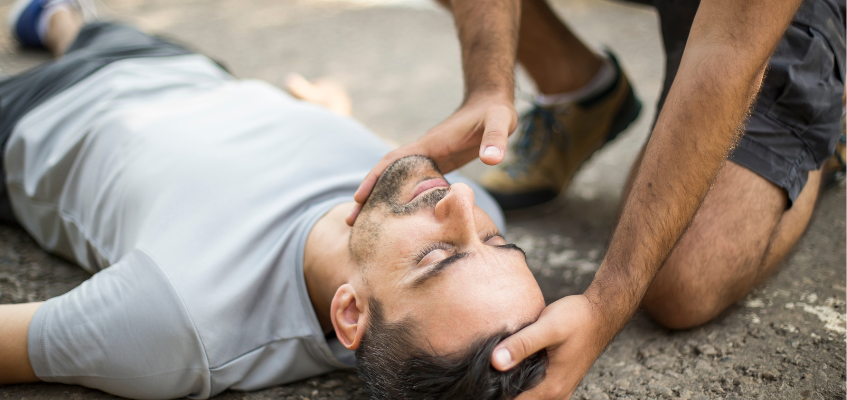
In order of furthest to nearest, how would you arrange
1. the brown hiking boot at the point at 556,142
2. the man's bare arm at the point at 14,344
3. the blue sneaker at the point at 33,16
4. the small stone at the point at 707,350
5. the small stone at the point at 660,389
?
the blue sneaker at the point at 33,16
the brown hiking boot at the point at 556,142
the small stone at the point at 707,350
the small stone at the point at 660,389
the man's bare arm at the point at 14,344

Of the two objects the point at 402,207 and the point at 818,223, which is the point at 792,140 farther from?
the point at 402,207

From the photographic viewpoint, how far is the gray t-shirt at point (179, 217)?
1477mm

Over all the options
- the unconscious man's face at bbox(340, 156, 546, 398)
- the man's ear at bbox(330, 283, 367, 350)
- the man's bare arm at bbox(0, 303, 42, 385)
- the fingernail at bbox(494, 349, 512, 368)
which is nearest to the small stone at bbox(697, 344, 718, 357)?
the unconscious man's face at bbox(340, 156, 546, 398)

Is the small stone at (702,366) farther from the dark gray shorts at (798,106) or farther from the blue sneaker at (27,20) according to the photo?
the blue sneaker at (27,20)

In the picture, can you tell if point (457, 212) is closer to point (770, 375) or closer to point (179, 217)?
point (179, 217)

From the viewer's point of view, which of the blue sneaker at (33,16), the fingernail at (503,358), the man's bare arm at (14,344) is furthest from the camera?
the blue sneaker at (33,16)

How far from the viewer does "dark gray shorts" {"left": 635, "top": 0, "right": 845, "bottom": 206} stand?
5.84 ft

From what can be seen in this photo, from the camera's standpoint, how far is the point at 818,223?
7.75 ft

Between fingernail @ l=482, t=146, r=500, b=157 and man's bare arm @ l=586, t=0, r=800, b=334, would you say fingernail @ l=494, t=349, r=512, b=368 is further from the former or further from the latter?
fingernail @ l=482, t=146, r=500, b=157

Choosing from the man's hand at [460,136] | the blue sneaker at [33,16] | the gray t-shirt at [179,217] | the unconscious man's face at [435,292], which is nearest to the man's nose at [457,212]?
the unconscious man's face at [435,292]

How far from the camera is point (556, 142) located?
271 centimetres

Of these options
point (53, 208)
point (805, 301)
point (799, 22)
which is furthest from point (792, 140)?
point (53, 208)

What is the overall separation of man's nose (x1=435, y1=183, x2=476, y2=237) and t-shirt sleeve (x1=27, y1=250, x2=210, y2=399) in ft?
2.41

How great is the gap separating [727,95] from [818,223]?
1.39m
